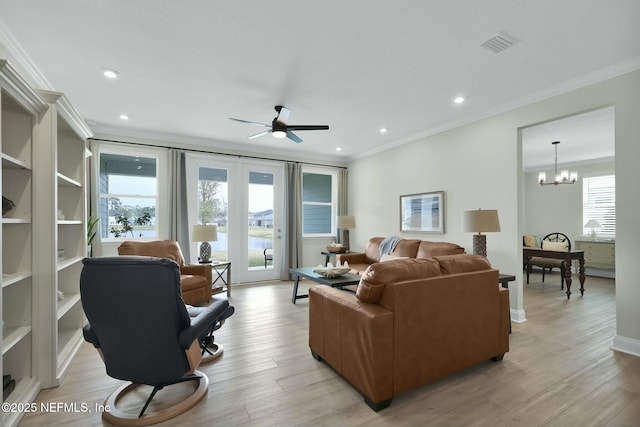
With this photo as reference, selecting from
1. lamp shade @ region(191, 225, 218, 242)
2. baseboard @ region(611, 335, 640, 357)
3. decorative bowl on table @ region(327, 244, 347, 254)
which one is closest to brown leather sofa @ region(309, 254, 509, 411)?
baseboard @ region(611, 335, 640, 357)

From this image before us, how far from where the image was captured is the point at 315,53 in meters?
2.68

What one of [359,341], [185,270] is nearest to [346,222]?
[185,270]

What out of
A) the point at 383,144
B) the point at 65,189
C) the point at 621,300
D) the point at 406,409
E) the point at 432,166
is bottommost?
the point at 406,409

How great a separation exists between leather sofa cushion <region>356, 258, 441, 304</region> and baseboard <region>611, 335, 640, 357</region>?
2.23m

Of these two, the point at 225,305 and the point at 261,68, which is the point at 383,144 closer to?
the point at 261,68

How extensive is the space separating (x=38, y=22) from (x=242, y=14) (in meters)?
1.55

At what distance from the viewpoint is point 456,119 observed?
4.36 meters

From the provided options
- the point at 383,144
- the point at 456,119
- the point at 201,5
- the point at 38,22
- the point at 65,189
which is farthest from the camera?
the point at 383,144

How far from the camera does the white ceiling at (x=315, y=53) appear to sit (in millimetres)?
2139

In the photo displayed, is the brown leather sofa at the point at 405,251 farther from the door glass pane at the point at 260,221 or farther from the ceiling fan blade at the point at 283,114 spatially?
the ceiling fan blade at the point at 283,114

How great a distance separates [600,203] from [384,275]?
292 inches

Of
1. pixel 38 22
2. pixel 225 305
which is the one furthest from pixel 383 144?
pixel 38 22

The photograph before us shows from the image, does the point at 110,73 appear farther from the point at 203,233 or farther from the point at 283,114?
the point at 203,233

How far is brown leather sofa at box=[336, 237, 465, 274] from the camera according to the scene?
164 inches
